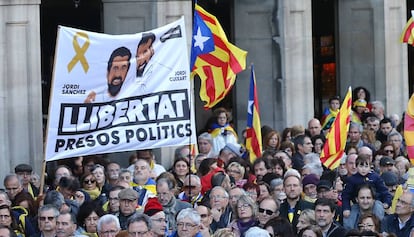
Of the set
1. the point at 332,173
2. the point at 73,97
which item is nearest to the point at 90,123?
the point at 73,97

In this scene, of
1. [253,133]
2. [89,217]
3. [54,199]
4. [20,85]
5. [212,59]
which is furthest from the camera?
[20,85]

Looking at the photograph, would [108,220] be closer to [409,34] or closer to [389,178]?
[389,178]

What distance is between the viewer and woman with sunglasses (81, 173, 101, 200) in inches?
765

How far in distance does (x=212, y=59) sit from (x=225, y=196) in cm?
423

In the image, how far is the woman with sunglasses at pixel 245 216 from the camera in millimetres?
17203

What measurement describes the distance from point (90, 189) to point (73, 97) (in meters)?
1.56

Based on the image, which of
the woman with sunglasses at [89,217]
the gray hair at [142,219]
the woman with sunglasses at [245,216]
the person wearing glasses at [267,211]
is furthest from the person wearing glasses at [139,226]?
the person wearing glasses at [267,211]

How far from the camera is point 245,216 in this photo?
17.2m

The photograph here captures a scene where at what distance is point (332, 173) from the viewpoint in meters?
19.8

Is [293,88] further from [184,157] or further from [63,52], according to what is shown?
[63,52]

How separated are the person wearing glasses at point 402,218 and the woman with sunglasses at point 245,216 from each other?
4.42 ft

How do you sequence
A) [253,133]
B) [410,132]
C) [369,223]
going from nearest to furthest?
[369,223] < [410,132] < [253,133]

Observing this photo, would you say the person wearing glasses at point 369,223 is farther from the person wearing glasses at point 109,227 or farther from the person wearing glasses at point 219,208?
the person wearing glasses at point 109,227

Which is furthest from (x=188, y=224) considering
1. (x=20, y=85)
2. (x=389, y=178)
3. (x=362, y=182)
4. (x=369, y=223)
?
(x=20, y=85)
